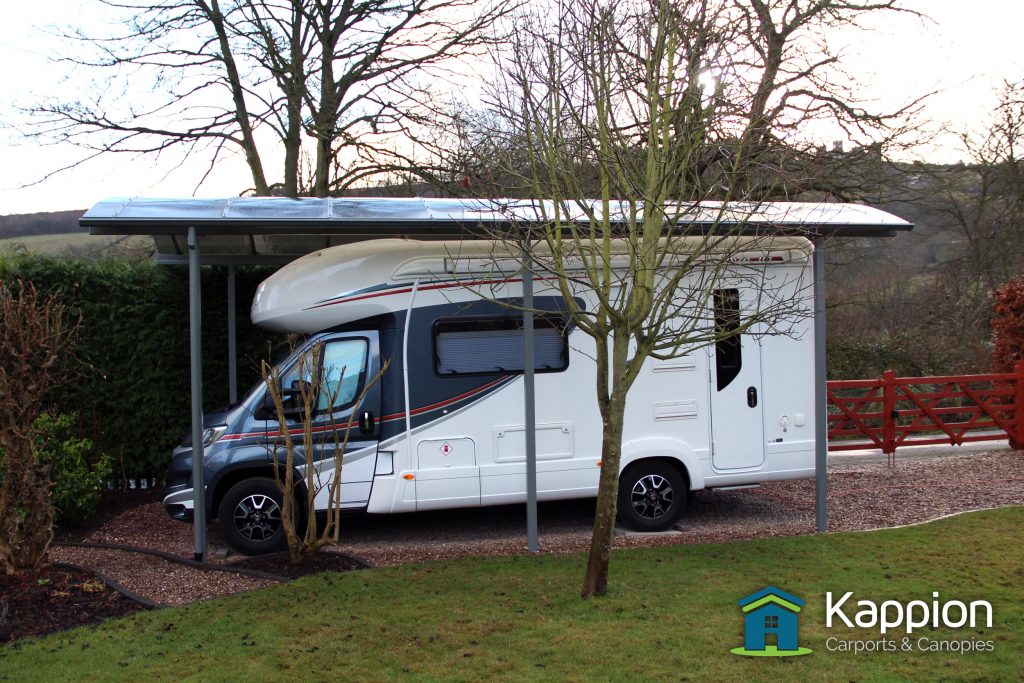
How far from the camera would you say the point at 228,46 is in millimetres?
13094

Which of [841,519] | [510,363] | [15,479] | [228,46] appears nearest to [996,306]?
[841,519]

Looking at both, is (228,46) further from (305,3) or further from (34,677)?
(34,677)

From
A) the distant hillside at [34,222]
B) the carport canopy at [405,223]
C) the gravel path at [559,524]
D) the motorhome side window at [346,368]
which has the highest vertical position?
the distant hillside at [34,222]

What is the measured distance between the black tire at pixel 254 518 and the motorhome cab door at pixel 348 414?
1.15ft

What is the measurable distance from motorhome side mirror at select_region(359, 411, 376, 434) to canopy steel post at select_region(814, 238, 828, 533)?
4.10 meters

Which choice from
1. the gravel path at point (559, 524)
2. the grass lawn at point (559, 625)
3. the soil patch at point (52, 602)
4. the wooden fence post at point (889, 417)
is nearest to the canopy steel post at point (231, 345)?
the gravel path at point (559, 524)

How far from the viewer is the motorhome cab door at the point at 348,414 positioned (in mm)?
7391

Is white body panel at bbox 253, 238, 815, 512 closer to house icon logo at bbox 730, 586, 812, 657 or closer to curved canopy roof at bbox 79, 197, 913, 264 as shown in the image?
curved canopy roof at bbox 79, 197, 913, 264

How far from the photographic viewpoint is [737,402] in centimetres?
802

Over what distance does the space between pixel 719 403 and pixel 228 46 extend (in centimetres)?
970

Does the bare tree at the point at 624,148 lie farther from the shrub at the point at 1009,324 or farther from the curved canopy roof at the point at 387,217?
the shrub at the point at 1009,324

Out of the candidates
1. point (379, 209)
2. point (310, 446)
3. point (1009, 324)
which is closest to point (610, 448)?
point (310, 446)

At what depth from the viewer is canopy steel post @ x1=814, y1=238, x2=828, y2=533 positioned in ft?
25.0

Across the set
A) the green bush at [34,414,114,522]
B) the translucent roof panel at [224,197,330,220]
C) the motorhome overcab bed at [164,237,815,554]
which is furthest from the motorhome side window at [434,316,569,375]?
the green bush at [34,414,114,522]
